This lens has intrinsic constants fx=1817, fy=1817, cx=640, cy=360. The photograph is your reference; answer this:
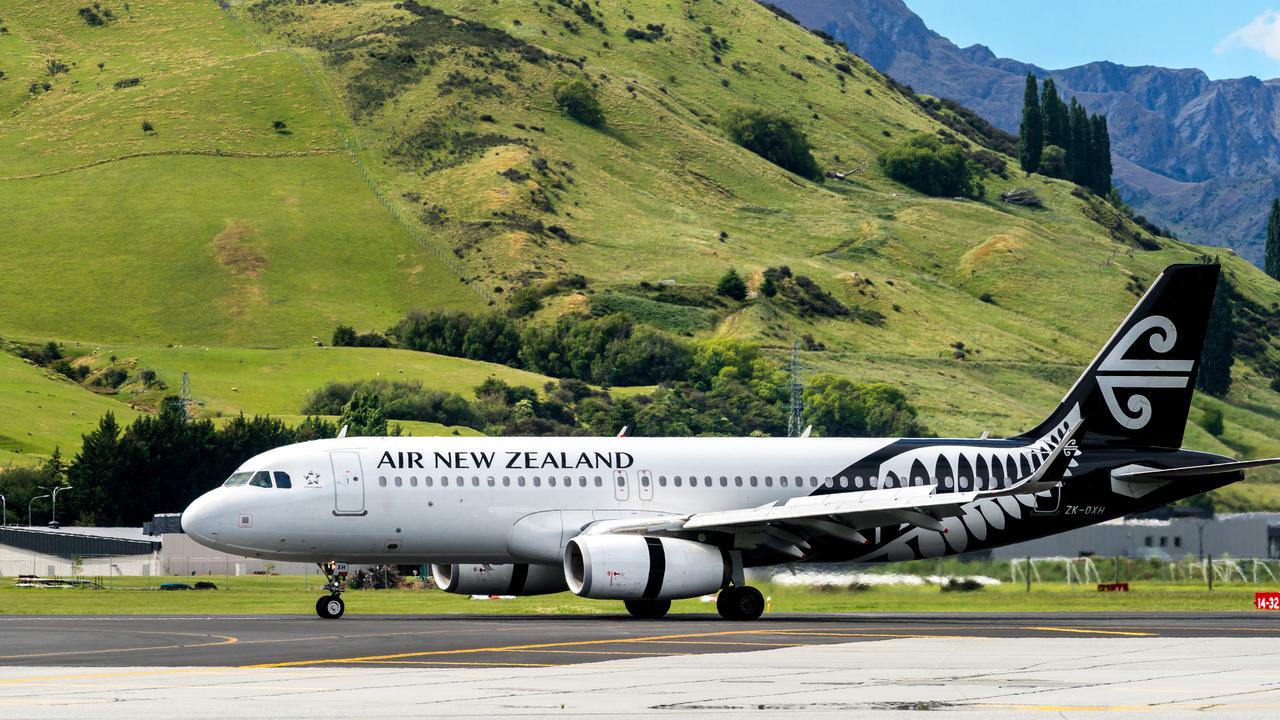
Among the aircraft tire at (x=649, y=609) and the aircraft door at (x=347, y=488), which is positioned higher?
the aircraft door at (x=347, y=488)

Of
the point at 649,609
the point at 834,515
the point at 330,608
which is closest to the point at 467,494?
the point at 330,608

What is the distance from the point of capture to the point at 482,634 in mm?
37719

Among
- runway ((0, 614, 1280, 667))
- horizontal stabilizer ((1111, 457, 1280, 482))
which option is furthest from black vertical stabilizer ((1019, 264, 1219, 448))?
runway ((0, 614, 1280, 667))

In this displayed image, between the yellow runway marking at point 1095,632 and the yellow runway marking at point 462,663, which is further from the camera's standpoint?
the yellow runway marking at point 1095,632

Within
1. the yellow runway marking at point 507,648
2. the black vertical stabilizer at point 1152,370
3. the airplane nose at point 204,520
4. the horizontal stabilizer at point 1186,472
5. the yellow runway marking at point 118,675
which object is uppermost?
the black vertical stabilizer at point 1152,370

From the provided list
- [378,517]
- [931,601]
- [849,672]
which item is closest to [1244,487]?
[931,601]

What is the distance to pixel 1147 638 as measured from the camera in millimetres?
36094

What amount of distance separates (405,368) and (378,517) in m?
151

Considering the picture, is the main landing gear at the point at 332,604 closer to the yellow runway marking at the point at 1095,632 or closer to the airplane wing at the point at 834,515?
the airplane wing at the point at 834,515

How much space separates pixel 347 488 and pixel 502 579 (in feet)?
18.4

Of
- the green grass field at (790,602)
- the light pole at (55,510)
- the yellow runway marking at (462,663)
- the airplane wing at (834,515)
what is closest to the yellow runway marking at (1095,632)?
the airplane wing at (834,515)

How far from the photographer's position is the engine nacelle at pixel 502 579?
47.5 meters

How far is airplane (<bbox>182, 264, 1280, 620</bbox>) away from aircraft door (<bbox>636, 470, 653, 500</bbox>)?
0.13 ft

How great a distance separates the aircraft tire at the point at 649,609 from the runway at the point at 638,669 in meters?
2.19
